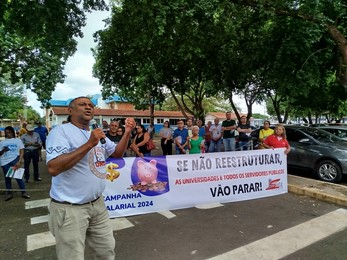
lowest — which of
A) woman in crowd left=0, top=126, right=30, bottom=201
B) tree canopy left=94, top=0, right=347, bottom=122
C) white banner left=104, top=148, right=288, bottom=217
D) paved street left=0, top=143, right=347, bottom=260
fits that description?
paved street left=0, top=143, right=347, bottom=260

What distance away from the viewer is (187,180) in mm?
5582

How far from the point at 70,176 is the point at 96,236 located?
1.97ft

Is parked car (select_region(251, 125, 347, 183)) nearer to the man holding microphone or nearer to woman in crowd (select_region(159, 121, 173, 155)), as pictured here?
woman in crowd (select_region(159, 121, 173, 155))

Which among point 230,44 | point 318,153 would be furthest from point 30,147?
point 230,44

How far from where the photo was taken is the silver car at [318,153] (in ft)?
25.4

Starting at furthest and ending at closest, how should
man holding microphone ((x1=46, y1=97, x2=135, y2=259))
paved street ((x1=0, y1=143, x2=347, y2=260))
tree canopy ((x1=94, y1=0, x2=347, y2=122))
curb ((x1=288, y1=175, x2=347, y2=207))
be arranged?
tree canopy ((x1=94, y1=0, x2=347, y2=122))
curb ((x1=288, y1=175, x2=347, y2=207))
paved street ((x1=0, y1=143, x2=347, y2=260))
man holding microphone ((x1=46, y1=97, x2=135, y2=259))

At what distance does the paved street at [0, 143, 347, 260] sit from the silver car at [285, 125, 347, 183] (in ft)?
7.79

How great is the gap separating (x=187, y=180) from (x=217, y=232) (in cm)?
140

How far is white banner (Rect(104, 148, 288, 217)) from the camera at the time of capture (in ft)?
16.8

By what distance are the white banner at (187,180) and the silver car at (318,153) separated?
7.38ft

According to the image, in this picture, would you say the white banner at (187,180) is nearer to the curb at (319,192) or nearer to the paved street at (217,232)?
the paved street at (217,232)

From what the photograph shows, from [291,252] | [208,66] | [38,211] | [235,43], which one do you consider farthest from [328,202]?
[208,66]

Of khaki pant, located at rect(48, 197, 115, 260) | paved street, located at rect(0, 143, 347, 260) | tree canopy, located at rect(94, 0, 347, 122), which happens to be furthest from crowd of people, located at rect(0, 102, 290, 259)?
tree canopy, located at rect(94, 0, 347, 122)

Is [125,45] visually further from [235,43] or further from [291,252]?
[291,252]
